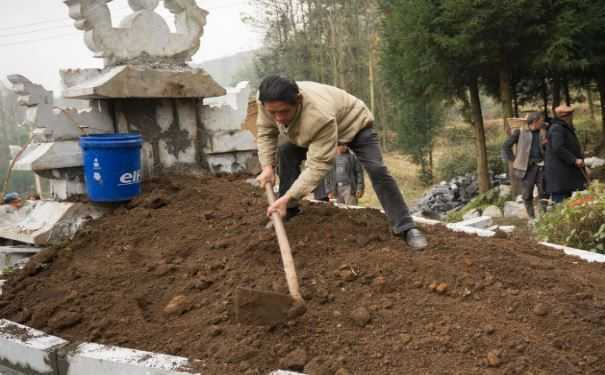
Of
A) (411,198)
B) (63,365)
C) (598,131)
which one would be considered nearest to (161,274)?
(63,365)

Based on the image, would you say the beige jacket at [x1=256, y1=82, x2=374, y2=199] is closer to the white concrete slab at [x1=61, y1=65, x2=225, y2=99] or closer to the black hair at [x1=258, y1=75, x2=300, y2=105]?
the black hair at [x1=258, y1=75, x2=300, y2=105]

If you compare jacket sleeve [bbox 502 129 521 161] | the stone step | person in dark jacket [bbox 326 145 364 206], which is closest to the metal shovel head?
the stone step

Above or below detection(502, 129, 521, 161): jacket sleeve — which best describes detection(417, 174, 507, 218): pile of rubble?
below

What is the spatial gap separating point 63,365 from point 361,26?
65.2 feet

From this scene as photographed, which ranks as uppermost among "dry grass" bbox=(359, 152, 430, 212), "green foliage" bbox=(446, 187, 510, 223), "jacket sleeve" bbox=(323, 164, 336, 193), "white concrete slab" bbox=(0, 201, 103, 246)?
"white concrete slab" bbox=(0, 201, 103, 246)

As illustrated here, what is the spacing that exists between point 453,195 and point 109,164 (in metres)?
10.3

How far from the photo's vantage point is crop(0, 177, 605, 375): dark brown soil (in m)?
2.31

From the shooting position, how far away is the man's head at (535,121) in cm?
675

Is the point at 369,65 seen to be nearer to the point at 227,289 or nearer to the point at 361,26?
the point at 361,26

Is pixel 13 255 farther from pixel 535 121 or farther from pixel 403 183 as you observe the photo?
pixel 403 183

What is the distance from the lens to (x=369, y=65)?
806 inches

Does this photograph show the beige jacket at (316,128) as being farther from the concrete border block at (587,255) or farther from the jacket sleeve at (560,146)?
the jacket sleeve at (560,146)

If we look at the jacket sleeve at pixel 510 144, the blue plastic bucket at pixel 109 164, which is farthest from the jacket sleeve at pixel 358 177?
the blue plastic bucket at pixel 109 164

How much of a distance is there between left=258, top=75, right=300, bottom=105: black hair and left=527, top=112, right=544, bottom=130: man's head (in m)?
4.85
